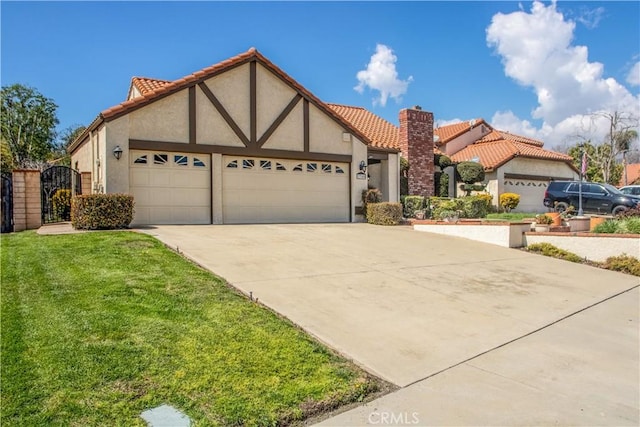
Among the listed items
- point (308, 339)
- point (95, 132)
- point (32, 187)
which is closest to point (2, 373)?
point (308, 339)

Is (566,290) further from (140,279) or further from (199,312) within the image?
(140,279)

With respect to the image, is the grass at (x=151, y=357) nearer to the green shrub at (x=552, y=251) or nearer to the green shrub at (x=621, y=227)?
the green shrub at (x=552, y=251)

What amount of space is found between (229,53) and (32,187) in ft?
25.9

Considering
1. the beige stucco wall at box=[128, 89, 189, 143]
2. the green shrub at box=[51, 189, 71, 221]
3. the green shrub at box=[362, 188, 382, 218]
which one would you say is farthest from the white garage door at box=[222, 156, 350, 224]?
the green shrub at box=[51, 189, 71, 221]

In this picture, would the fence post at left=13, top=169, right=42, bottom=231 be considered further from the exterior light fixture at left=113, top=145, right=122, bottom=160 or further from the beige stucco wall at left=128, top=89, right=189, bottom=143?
the beige stucco wall at left=128, top=89, right=189, bottom=143

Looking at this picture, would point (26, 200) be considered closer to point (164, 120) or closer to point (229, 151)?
point (164, 120)

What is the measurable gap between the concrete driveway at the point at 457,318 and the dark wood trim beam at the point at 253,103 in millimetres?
5230

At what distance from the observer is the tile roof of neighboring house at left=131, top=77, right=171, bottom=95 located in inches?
665

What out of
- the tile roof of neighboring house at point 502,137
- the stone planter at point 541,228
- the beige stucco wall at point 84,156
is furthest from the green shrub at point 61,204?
the tile roof of neighboring house at point 502,137

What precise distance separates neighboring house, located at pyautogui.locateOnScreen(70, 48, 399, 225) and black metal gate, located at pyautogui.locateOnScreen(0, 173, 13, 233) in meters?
2.26

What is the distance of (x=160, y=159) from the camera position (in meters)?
13.8

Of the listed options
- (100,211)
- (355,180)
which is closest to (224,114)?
(100,211)

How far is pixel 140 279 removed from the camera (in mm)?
6355

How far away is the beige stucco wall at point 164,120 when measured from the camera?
13414 millimetres
